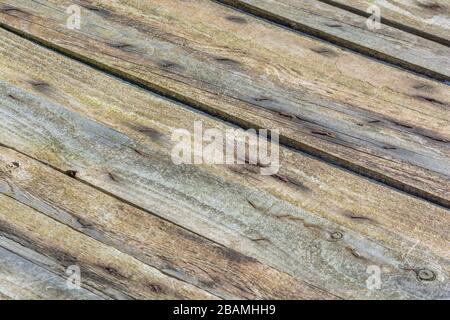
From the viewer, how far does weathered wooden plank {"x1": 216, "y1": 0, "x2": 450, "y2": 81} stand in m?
3.34

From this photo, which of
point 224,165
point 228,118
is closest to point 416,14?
point 228,118

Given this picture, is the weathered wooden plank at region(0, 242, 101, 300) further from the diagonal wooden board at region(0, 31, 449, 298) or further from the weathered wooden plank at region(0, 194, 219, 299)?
the diagonal wooden board at region(0, 31, 449, 298)

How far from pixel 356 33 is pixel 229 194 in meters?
1.13

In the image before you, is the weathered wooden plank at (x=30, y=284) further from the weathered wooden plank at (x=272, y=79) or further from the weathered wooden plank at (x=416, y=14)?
the weathered wooden plank at (x=416, y=14)

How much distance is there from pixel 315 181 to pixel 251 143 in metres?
0.28

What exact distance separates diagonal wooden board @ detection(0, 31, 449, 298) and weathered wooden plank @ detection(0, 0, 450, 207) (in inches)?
3.8

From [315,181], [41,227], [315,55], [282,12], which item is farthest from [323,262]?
[282,12]

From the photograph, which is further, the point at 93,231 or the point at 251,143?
the point at 251,143

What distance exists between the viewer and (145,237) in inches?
100

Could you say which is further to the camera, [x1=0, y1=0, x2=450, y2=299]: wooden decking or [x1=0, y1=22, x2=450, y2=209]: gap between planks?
[x1=0, y1=22, x2=450, y2=209]: gap between planks

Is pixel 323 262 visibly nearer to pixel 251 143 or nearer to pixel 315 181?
pixel 315 181

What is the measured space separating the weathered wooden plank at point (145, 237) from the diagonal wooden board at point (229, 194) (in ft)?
0.04

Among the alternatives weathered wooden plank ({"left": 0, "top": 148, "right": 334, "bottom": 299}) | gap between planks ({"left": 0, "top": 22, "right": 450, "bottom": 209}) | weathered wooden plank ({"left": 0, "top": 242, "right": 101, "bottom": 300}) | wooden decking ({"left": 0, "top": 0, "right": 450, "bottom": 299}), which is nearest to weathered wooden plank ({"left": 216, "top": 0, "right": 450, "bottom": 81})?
wooden decking ({"left": 0, "top": 0, "right": 450, "bottom": 299})

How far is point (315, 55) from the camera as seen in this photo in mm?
3342
